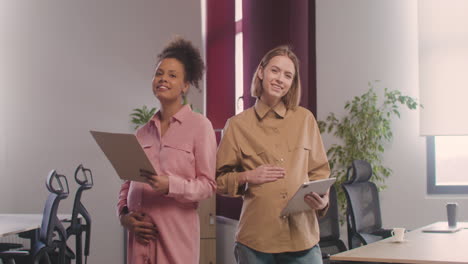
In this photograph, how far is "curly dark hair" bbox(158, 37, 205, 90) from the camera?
2.23 metres

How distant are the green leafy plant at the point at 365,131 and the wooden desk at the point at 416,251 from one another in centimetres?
192

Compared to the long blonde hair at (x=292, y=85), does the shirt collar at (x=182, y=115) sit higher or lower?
lower

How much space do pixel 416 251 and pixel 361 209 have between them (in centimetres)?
145

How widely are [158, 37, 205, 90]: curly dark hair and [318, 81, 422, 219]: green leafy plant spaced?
3.12m

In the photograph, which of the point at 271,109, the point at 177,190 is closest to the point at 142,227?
the point at 177,190

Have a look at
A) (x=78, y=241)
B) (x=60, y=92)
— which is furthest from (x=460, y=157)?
(x=60, y=92)

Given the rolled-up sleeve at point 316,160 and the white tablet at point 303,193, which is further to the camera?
the rolled-up sleeve at point 316,160

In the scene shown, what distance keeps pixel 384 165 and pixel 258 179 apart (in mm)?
3409

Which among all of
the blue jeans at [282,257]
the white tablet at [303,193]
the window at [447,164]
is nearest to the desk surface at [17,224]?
the blue jeans at [282,257]

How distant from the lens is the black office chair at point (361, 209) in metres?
3.95

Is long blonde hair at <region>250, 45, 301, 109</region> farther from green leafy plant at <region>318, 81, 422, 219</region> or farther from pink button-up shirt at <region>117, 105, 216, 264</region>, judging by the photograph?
green leafy plant at <region>318, 81, 422, 219</region>

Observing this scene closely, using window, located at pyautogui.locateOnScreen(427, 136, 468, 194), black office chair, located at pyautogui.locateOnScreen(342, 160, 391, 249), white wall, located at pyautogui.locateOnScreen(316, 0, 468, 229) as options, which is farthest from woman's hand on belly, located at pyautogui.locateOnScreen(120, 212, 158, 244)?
window, located at pyautogui.locateOnScreen(427, 136, 468, 194)

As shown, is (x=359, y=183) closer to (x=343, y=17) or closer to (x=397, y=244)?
(x=397, y=244)

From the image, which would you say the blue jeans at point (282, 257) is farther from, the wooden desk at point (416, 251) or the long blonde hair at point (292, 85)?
the long blonde hair at point (292, 85)
